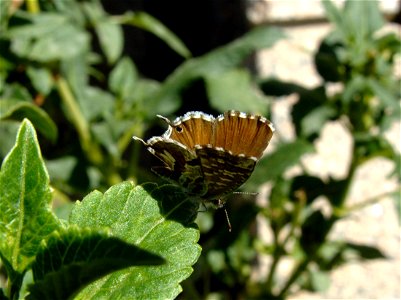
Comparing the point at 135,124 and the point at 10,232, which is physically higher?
the point at 10,232

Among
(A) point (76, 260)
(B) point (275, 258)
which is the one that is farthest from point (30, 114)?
(B) point (275, 258)

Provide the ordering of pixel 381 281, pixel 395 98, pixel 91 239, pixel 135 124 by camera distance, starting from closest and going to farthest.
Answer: pixel 91 239 < pixel 395 98 < pixel 135 124 < pixel 381 281

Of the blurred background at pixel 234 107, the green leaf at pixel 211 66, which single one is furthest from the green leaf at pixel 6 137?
the green leaf at pixel 211 66

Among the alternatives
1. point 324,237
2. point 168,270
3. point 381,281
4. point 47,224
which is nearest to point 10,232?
point 47,224

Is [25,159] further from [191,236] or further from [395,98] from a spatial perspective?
[395,98]

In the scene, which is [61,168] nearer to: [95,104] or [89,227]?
[95,104]

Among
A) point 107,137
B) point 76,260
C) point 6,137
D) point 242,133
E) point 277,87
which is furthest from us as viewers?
point 277,87

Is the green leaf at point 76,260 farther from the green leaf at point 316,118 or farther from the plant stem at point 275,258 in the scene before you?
the plant stem at point 275,258
